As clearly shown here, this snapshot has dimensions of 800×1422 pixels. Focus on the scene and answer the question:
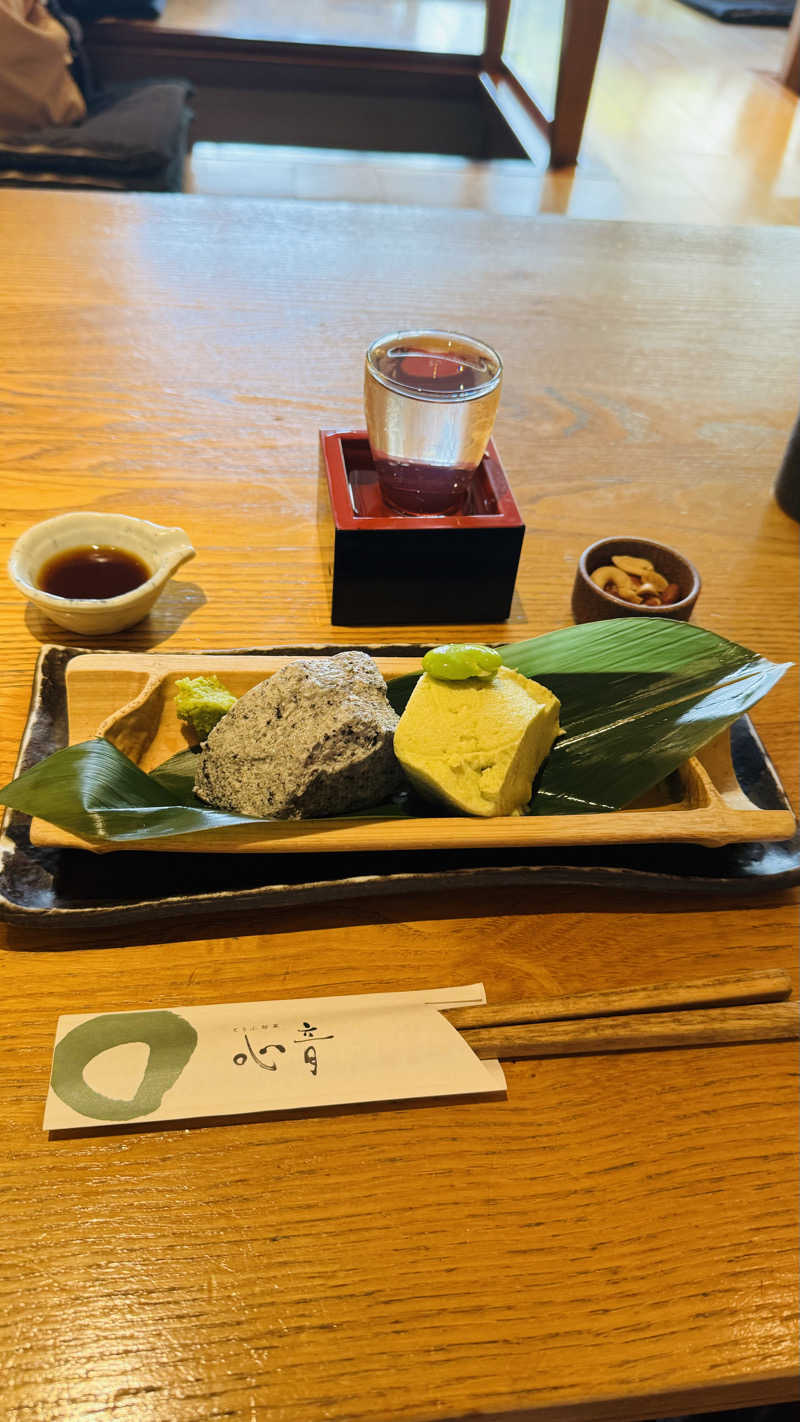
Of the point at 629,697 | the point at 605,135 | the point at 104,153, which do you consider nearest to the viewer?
the point at 629,697

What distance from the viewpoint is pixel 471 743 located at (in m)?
0.77

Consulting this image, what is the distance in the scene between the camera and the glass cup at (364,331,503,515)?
98 centimetres

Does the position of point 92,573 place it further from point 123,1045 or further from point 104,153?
point 104,153

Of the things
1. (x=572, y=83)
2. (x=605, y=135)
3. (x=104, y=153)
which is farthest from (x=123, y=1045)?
(x=605, y=135)

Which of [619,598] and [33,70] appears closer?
[619,598]

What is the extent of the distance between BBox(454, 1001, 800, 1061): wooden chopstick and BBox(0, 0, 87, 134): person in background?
2.80 meters

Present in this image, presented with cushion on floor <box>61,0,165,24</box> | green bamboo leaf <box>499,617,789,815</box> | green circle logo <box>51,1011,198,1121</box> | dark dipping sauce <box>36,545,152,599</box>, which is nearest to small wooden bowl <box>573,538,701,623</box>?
green bamboo leaf <box>499,617,789,815</box>

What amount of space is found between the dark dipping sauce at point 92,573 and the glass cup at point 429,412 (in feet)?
0.94

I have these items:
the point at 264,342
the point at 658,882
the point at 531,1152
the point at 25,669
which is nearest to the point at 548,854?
the point at 658,882

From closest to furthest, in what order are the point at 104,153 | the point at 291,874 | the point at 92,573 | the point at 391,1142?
the point at 391,1142, the point at 291,874, the point at 92,573, the point at 104,153

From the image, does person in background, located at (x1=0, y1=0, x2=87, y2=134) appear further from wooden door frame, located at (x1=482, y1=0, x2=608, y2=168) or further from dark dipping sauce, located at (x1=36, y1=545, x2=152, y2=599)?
dark dipping sauce, located at (x1=36, y1=545, x2=152, y2=599)

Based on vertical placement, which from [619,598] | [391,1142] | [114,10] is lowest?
[391,1142]

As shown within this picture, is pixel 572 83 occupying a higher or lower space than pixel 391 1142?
higher

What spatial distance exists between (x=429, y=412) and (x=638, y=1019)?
1.98 feet
